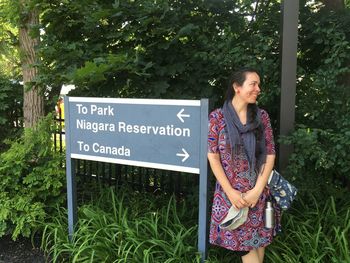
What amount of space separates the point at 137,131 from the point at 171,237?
896 mm

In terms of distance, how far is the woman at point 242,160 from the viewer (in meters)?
2.52

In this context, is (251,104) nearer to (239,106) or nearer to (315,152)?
(239,106)

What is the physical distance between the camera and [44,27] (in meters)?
4.00

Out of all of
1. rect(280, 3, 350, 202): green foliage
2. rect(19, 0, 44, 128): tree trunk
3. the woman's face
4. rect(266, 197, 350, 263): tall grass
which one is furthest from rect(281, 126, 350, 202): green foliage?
rect(19, 0, 44, 128): tree trunk

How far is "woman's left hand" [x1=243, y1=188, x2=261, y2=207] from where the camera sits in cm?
252

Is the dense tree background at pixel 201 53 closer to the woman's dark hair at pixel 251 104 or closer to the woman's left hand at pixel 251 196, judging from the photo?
the woman's dark hair at pixel 251 104

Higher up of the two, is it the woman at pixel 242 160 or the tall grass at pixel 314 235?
the woman at pixel 242 160

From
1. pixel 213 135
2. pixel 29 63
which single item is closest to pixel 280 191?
pixel 213 135

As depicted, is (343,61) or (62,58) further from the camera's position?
(62,58)

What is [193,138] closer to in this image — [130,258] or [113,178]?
[130,258]

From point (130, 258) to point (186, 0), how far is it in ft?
7.46

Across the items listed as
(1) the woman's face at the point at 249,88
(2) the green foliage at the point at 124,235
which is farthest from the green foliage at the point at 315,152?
(2) the green foliage at the point at 124,235

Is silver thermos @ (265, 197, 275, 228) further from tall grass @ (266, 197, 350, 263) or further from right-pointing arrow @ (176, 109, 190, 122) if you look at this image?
right-pointing arrow @ (176, 109, 190, 122)

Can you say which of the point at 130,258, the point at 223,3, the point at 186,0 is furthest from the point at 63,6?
the point at 130,258
